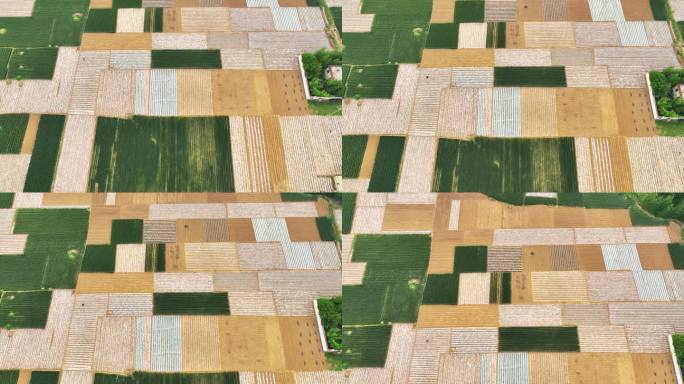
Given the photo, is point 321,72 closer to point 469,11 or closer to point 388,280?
point 469,11

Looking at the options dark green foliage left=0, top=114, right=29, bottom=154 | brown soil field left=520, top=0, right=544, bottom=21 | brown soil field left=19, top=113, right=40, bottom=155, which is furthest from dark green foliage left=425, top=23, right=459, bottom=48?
dark green foliage left=0, top=114, right=29, bottom=154

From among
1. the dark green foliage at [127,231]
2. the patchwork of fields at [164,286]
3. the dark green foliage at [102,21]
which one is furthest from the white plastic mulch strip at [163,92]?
the dark green foliage at [127,231]

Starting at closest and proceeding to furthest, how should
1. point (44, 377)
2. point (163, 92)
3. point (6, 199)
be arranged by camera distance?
point (44, 377) < point (6, 199) < point (163, 92)

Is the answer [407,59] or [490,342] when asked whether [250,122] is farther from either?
[490,342]

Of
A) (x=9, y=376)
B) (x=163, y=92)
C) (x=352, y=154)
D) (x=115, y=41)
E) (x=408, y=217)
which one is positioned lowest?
(x=9, y=376)

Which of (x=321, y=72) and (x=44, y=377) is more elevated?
(x=321, y=72)

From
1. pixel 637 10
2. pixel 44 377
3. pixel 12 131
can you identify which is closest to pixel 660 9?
pixel 637 10

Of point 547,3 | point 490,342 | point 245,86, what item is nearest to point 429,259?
point 490,342
